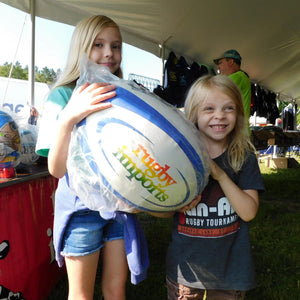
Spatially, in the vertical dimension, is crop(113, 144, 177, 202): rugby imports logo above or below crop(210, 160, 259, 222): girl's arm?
above

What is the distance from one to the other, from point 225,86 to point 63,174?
2.60ft

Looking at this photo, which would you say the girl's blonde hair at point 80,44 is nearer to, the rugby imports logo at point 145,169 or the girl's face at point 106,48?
the girl's face at point 106,48

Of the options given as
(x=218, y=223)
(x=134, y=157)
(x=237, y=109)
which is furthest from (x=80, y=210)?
(x=237, y=109)

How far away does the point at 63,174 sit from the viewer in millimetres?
1210

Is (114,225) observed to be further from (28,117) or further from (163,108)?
(28,117)

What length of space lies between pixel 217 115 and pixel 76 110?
1.94 feet

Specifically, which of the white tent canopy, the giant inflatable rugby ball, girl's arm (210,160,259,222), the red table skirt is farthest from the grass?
the white tent canopy

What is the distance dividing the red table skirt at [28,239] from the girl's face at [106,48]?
78 centimetres

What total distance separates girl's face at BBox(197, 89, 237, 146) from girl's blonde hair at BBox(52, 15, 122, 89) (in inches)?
21.9

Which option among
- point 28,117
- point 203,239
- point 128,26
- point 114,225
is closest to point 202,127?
point 203,239

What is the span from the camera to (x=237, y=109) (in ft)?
4.49

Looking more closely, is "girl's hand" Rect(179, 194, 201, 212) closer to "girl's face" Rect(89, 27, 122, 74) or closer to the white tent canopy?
"girl's face" Rect(89, 27, 122, 74)

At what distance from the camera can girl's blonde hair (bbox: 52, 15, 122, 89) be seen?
1.29 m

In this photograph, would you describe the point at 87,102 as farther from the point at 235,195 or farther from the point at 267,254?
the point at 267,254
